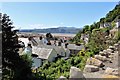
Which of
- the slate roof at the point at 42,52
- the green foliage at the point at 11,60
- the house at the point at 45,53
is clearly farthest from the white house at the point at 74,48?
the green foliage at the point at 11,60

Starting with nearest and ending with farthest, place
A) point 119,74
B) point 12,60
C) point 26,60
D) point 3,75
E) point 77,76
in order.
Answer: point 77,76, point 119,74, point 3,75, point 12,60, point 26,60

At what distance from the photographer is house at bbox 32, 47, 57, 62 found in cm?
2787

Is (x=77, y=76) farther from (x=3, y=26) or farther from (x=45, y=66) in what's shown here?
(x=45, y=66)

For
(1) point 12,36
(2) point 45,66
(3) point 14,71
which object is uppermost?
(1) point 12,36

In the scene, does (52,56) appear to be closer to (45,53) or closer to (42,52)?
(45,53)

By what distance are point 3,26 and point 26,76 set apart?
125 inches

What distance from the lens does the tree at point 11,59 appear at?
13.3 m

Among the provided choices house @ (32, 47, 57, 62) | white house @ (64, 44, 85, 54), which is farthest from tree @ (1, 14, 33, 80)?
white house @ (64, 44, 85, 54)

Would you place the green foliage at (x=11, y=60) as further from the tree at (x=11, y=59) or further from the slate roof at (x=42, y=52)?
the slate roof at (x=42, y=52)

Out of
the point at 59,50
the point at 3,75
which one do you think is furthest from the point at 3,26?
the point at 59,50

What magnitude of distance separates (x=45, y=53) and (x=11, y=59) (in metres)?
14.5

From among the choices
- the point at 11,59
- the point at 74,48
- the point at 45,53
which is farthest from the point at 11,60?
the point at 74,48

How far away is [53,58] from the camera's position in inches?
1141

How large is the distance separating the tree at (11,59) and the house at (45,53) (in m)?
12.9
